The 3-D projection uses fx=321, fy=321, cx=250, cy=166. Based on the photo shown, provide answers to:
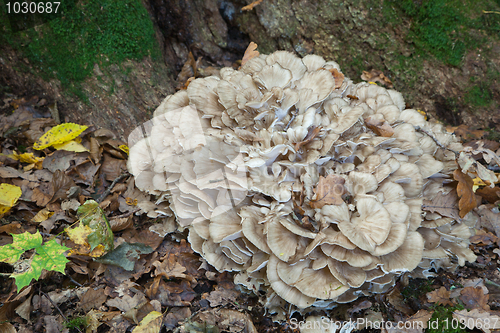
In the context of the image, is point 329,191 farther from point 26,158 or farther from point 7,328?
point 26,158

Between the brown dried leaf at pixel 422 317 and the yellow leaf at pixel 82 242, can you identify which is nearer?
the brown dried leaf at pixel 422 317

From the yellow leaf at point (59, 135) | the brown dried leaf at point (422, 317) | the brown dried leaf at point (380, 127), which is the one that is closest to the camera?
the brown dried leaf at point (422, 317)

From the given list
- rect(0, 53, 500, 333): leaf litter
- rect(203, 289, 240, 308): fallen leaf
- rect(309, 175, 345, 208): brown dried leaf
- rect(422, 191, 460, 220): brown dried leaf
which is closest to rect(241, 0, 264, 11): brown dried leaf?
rect(0, 53, 500, 333): leaf litter

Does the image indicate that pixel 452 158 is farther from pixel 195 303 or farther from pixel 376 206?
pixel 195 303

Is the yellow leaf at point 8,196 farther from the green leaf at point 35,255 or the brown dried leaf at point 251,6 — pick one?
the brown dried leaf at point 251,6

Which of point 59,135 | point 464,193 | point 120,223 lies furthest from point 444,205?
point 59,135

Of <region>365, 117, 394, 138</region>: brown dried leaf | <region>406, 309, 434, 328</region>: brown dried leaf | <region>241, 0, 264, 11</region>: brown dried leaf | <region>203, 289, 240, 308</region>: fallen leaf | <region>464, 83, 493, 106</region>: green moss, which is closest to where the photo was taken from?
<region>406, 309, 434, 328</region>: brown dried leaf

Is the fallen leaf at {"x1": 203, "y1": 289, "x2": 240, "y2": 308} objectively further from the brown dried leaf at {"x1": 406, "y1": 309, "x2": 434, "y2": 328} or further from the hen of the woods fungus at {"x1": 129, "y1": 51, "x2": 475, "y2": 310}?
the brown dried leaf at {"x1": 406, "y1": 309, "x2": 434, "y2": 328}

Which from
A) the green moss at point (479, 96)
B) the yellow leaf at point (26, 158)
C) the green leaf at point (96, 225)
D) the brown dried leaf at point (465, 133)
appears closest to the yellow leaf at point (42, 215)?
the green leaf at point (96, 225)
